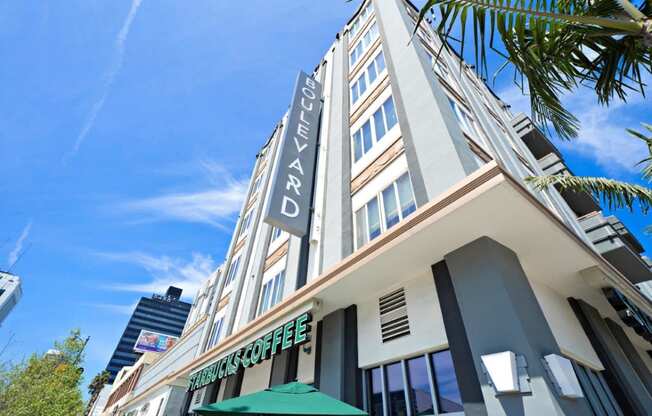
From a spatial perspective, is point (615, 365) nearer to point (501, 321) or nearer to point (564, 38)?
point (501, 321)

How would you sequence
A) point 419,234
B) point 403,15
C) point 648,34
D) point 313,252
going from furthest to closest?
point 403,15, point 313,252, point 419,234, point 648,34

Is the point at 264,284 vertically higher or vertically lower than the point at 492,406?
higher

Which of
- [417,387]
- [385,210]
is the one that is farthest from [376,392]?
[385,210]

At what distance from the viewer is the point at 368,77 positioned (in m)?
12.9

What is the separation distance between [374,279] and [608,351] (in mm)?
5275

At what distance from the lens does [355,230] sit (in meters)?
8.51

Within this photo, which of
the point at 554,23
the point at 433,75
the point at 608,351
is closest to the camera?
the point at 554,23

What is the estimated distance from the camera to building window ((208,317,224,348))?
15.4 metres

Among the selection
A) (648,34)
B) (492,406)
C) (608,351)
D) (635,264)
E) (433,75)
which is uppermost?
(433,75)

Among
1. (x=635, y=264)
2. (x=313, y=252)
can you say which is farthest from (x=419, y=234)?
(x=635, y=264)

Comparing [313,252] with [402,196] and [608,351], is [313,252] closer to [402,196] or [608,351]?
[402,196]

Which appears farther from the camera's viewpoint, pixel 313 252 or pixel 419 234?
pixel 313 252

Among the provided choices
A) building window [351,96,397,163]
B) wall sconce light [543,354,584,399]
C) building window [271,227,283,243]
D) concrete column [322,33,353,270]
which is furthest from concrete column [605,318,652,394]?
building window [271,227,283,243]

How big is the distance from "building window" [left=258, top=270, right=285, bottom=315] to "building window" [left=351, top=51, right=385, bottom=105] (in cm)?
827
